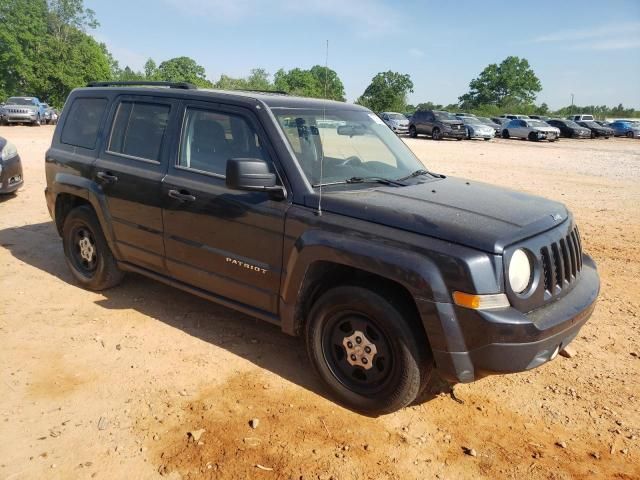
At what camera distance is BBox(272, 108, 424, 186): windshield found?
141 inches

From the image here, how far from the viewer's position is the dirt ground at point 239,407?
2.80m

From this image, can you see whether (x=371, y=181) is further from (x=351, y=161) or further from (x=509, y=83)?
(x=509, y=83)

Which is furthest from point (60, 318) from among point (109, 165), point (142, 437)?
point (142, 437)

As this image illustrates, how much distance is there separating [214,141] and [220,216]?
61cm

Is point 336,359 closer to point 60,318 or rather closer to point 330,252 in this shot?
point 330,252

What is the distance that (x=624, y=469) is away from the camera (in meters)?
2.80

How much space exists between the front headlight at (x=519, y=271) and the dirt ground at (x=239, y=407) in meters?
0.96

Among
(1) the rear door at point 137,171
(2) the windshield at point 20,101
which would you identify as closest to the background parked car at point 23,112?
(2) the windshield at point 20,101

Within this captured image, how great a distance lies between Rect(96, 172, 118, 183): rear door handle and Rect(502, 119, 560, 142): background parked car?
3346 centimetres

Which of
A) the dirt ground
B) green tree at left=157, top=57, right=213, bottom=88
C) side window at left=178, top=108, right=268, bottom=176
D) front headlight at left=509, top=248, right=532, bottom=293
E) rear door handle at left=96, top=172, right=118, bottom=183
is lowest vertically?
the dirt ground

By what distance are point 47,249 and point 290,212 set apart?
14.6 feet

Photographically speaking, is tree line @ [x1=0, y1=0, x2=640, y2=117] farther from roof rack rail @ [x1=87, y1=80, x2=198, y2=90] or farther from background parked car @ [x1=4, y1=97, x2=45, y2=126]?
roof rack rail @ [x1=87, y1=80, x2=198, y2=90]

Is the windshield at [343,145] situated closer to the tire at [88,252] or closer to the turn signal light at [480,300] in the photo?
the turn signal light at [480,300]

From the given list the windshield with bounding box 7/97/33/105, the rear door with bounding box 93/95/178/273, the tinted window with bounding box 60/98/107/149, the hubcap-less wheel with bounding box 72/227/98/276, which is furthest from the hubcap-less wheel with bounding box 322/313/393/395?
the windshield with bounding box 7/97/33/105
